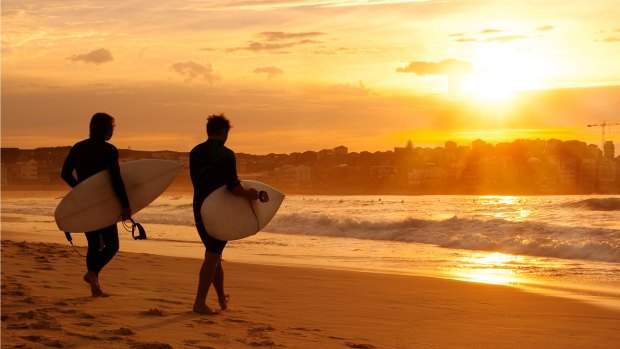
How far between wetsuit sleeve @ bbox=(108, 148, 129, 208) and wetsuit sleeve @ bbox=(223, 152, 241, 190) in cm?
104

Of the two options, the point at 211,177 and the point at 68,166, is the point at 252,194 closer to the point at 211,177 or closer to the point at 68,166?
the point at 211,177

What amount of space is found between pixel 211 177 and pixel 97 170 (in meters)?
1.20

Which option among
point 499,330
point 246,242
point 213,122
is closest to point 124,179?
point 213,122

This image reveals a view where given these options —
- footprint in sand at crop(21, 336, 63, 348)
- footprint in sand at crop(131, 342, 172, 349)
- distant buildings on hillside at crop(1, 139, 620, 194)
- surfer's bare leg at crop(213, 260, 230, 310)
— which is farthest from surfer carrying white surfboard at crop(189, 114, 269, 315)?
distant buildings on hillside at crop(1, 139, 620, 194)

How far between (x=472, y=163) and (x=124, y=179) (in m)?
64.2

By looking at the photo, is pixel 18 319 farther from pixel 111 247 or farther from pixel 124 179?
pixel 124 179

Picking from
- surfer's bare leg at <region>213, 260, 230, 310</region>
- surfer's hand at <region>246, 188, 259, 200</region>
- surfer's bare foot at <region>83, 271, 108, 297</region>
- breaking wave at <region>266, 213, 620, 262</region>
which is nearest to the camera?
Answer: surfer's hand at <region>246, 188, 259, 200</region>

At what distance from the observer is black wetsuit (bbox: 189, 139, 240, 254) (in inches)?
249

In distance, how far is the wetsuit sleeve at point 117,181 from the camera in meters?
6.75

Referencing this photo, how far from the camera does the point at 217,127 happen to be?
6.39 m

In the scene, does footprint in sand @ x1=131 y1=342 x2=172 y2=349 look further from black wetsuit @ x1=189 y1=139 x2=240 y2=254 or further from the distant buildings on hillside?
the distant buildings on hillside

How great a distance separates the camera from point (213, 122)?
6.39m

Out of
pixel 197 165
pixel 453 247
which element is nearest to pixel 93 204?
pixel 197 165

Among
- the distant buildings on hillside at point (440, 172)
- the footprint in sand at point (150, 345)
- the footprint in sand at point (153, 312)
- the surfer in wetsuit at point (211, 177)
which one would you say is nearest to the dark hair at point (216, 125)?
the surfer in wetsuit at point (211, 177)
